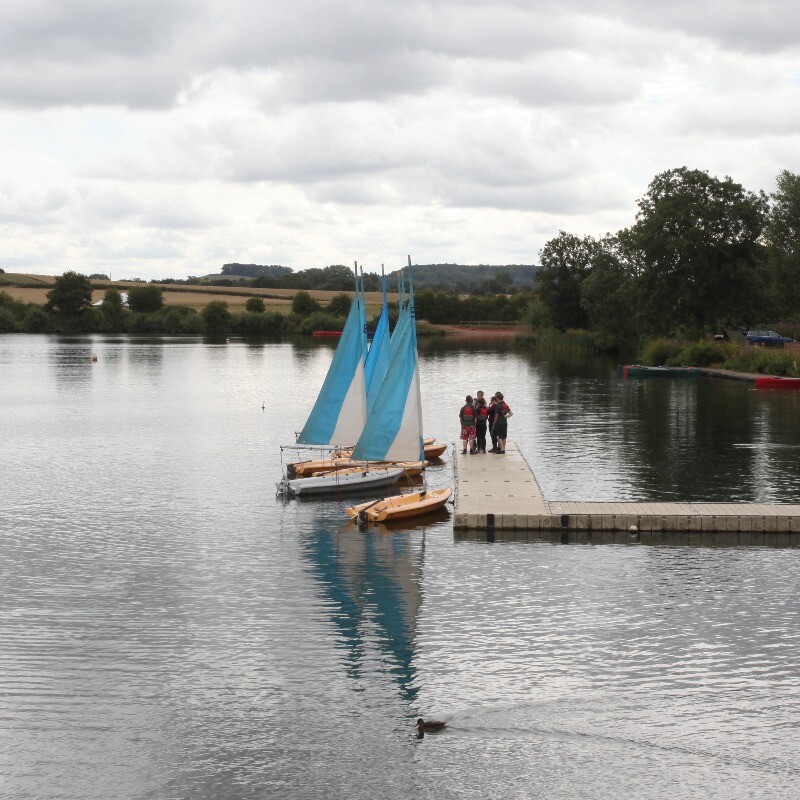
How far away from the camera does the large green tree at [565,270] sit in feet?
478

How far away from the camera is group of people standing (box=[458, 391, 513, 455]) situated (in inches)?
1553

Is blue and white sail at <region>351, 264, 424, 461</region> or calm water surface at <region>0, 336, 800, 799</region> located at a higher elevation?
blue and white sail at <region>351, 264, 424, 461</region>

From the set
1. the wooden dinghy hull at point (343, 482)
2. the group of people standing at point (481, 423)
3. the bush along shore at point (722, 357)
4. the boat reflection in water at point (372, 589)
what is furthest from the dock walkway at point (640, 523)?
the bush along shore at point (722, 357)

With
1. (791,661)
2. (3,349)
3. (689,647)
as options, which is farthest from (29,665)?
(3,349)

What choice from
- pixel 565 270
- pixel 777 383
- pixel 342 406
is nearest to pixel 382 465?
pixel 342 406

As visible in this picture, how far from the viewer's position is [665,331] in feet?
360

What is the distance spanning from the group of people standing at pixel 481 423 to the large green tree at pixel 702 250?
6603 centimetres

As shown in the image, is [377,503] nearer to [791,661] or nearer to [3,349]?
[791,661]

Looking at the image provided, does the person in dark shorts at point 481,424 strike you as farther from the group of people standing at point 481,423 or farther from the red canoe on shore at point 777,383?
the red canoe on shore at point 777,383

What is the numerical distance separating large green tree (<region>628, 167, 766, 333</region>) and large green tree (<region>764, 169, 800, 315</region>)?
39.2ft

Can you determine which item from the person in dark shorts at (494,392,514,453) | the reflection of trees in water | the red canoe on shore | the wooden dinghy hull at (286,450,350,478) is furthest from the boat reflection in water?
the red canoe on shore

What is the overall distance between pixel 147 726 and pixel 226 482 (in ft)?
72.5

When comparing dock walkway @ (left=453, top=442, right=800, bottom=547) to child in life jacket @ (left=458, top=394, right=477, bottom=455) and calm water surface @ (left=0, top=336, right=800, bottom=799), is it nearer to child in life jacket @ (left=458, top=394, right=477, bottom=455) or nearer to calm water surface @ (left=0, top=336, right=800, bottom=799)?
calm water surface @ (left=0, top=336, right=800, bottom=799)

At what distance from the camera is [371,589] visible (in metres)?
24.7
